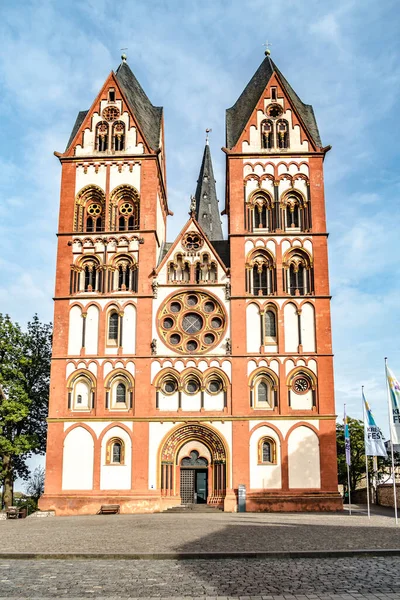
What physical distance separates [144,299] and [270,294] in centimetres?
762

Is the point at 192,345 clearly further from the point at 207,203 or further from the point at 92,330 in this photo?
the point at 207,203

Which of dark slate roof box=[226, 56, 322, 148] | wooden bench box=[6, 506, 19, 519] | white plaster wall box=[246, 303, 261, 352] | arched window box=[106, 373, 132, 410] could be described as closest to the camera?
wooden bench box=[6, 506, 19, 519]

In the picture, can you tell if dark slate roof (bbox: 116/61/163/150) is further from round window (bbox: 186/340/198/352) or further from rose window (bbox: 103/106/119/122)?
round window (bbox: 186/340/198/352)

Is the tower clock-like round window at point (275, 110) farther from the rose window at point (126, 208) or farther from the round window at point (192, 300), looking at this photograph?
the round window at point (192, 300)

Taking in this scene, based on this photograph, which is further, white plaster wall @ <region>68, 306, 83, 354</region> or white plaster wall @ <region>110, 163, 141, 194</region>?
white plaster wall @ <region>110, 163, 141, 194</region>

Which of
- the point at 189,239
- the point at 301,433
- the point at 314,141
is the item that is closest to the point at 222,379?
the point at 301,433

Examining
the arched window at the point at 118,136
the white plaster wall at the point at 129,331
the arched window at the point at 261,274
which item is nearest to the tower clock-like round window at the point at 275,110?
the arched window at the point at 118,136

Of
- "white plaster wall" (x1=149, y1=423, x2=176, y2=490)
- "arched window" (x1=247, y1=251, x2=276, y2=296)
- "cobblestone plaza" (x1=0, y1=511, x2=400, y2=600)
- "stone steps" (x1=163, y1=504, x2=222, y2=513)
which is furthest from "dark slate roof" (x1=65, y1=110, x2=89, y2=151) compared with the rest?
"cobblestone plaza" (x1=0, y1=511, x2=400, y2=600)

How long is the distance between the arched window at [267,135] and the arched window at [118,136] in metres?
9.15

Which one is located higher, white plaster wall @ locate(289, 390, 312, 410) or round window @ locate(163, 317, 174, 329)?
round window @ locate(163, 317, 174, 329)

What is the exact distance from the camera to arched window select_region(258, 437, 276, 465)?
1588 inches

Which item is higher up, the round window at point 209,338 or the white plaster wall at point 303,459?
the round window at point 209,338

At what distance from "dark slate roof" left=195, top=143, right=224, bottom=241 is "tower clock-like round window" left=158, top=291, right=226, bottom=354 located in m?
12.2

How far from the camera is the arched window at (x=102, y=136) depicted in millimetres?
46938
